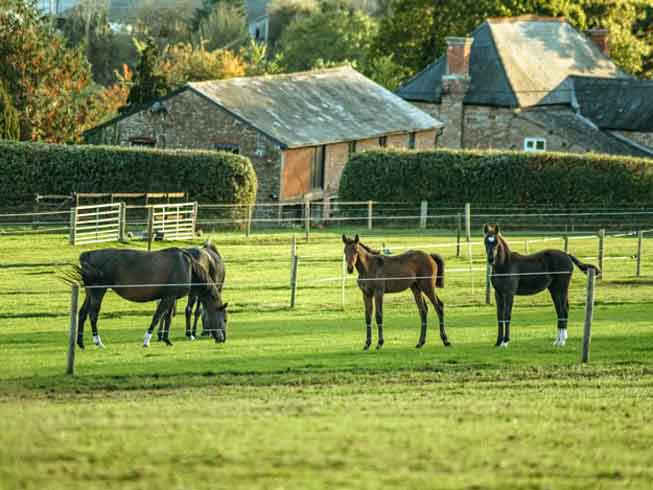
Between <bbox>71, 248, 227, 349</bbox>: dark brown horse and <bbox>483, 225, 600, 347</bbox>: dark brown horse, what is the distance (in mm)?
4881

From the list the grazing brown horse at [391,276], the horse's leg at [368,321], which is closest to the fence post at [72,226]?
the grazing brown horse at [391,276]

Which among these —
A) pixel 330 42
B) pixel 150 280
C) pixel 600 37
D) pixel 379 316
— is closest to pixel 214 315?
pixel 150 280

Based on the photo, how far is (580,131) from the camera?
67.2m

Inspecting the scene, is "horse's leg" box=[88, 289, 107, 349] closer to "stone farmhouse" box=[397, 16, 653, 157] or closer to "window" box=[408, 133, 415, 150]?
"window" box=[408, 133, 415, 150]

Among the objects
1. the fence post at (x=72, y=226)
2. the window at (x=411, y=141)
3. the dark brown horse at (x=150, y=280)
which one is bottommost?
the dark brown horse at (x=150, y=280)

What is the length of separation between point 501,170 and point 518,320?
1042 inches

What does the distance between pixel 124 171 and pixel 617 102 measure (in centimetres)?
3042

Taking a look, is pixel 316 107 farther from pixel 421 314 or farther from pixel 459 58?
pixel 421 314

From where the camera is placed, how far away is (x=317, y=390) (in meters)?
18.2

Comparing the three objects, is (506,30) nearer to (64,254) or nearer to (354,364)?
(64,254)

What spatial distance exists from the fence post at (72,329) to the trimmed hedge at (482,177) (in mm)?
33885

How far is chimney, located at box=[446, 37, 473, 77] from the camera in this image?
68562 mm

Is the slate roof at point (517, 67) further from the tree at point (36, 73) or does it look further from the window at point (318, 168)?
the tree at point (36, 73)

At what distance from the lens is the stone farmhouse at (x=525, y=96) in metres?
67.3
